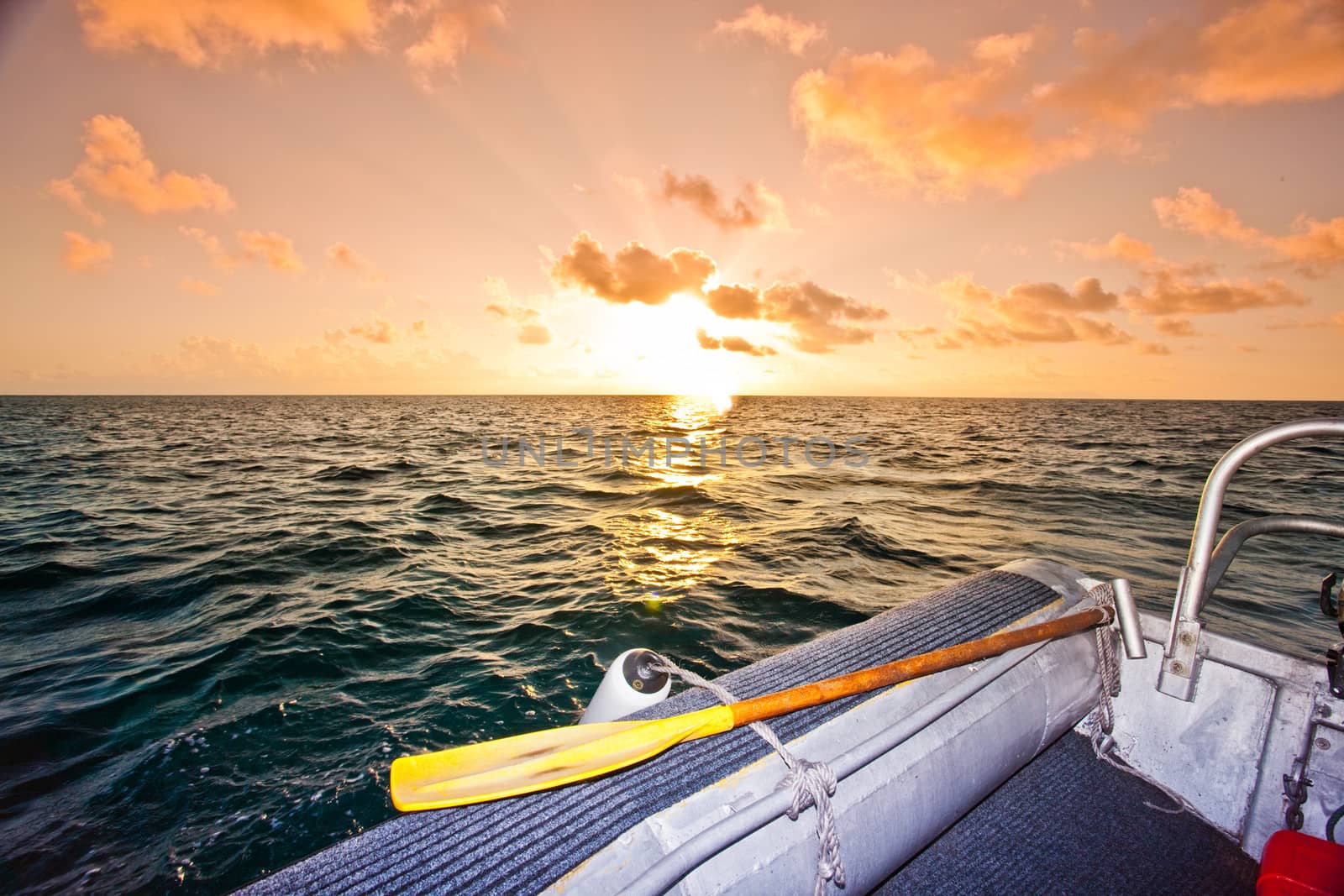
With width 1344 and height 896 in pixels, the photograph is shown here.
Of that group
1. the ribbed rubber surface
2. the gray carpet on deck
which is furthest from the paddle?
the gray carpet on deck

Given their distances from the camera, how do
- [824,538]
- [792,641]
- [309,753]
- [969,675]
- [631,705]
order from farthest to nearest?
[824,538], [792,641], [309,753], [631,705], [969,675]

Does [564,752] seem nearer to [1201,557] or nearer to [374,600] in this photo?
[1201,557]

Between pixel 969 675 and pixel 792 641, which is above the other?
pixel 969 675

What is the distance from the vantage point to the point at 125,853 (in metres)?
2.73

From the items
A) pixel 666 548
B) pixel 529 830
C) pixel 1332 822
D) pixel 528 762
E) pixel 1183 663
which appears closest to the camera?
pixel 529 830

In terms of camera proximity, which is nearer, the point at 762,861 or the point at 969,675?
the point at 762,861

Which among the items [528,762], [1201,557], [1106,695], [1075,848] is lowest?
[1075,848]

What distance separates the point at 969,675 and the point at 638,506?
912 centimetres

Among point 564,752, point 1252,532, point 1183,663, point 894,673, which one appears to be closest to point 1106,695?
point 1183,663

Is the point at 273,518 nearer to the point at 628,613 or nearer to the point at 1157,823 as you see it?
the point at 628,613

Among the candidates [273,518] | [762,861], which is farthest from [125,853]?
[273,518]

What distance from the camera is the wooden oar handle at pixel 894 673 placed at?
5.84 feet

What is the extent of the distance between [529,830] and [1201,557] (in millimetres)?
3128

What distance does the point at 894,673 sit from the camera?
6.53 feet
